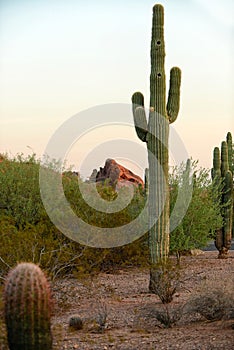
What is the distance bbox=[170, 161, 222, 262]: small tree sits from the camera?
18.9 metres

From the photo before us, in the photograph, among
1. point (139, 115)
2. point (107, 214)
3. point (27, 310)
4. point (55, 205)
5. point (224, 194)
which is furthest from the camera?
point (224, 194)

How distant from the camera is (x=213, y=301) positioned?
877cm

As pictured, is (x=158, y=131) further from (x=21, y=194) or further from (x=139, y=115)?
(x=21, y=194)

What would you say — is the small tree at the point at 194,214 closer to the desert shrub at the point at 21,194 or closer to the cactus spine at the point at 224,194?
the cactus spine at the point at 224,194

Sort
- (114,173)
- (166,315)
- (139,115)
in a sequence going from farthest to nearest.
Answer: (114,173) → (139,115) → (166,315)

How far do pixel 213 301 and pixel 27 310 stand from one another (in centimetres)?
330

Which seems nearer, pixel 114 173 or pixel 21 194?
pixel 21 194

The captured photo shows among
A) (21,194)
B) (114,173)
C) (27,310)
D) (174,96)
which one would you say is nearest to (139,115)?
(174,96)

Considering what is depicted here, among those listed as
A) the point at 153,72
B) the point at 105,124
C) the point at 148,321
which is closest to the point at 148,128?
the point at 153,72

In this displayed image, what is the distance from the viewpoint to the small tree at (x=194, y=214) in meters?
18.9

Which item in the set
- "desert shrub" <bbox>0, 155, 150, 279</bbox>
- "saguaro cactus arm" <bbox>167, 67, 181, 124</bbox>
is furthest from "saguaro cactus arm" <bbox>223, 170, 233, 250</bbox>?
"saguaro cactus arm" <bbox>167, 67, 181, 124</bbox>

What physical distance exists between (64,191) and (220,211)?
6433mm

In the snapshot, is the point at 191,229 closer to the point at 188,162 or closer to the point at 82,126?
the point at 188,162

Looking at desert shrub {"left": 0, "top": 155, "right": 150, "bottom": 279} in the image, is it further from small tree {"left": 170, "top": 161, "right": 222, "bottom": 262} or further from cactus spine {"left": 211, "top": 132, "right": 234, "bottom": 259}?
cactus spine {"left": 211, "top": 132, "right": 234, "bottom": 259}
